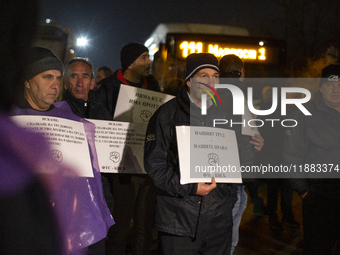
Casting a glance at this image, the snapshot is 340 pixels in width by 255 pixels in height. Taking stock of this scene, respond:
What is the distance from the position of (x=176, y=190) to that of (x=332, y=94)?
70.2 inches

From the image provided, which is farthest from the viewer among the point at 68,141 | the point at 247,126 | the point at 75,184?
the point at 247,126

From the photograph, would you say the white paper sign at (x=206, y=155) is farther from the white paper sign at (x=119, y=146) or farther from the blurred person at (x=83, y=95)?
the blurred person at (x=83, y=95)

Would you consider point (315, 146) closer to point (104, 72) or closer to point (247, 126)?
point (247, 126)

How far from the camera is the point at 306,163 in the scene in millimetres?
2568

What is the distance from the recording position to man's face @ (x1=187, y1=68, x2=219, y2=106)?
2.15 m

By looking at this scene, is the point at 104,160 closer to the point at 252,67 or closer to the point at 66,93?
the point at 66,93

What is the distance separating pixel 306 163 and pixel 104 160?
1.87m

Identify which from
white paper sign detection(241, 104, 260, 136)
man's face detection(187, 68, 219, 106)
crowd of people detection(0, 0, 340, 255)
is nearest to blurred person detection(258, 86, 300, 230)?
crowd of people detection(0, 0, 340, 255)

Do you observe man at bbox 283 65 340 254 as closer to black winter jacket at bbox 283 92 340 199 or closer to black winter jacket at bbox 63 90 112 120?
black winter jacket at bbox 283 92 340 199

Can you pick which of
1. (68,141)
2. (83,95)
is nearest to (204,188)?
(68,141)

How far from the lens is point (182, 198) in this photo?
6.28ft

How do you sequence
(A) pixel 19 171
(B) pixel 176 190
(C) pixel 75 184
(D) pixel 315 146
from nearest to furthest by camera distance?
(A) pixel 19 171 → (C) pixel 75 184 → (B) pixel 176 190 → (D) pixel 315 146

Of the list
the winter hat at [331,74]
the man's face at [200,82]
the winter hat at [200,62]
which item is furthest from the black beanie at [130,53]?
the winter hat at [331,74]

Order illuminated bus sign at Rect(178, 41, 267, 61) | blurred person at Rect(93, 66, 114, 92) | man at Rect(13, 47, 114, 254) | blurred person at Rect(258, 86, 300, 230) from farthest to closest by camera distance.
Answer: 1. illuminated bus sign at Rect(178, 41, 267, 61)
2. blurred person at Rect(93, 66, 114, 92)
3. blurred person at Rect(258, 86, 300, 230)
4. man at Rect(13, 47, 114, 254)
